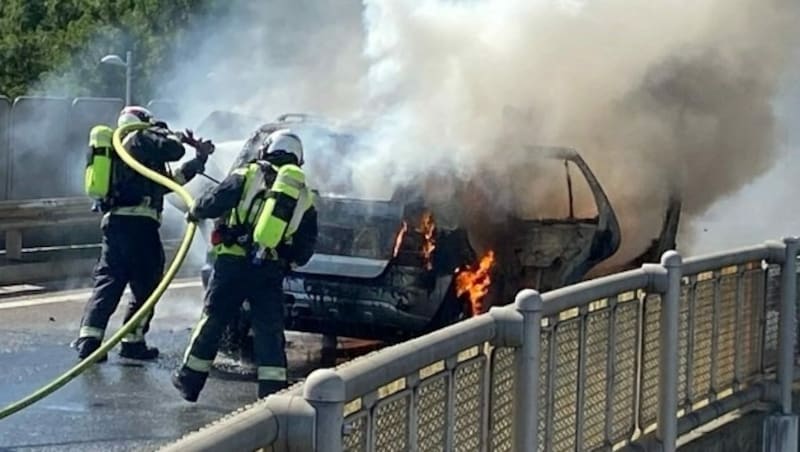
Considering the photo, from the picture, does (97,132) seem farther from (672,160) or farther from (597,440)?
(672,160)

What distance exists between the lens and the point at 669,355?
738 cm

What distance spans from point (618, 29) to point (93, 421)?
6301 mm

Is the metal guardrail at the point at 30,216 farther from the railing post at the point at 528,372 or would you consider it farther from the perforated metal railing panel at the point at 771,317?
the railing post at the point at 528,372

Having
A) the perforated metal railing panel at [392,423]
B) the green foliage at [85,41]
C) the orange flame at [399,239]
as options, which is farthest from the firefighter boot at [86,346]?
the green foliage at [85,41]

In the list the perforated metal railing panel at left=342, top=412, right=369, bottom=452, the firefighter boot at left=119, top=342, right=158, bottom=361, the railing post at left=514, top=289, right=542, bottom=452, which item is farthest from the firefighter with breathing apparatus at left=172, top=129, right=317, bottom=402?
the perforated metal railing panel at left=342, top=412, right=369, bottom=452

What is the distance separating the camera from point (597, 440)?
6.77m

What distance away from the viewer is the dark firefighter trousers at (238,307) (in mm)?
8672

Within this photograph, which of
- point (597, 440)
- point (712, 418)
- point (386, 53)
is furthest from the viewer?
point (386, 53)

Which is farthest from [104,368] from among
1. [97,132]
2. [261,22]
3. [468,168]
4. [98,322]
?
[261,22]

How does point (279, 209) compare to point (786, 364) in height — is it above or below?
above

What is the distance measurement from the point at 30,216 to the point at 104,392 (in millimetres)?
7632

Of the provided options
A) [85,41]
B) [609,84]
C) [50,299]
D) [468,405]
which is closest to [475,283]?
[609,84]

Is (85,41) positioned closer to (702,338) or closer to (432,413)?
(702,338)

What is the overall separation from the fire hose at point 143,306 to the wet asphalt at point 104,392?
0.17 m
